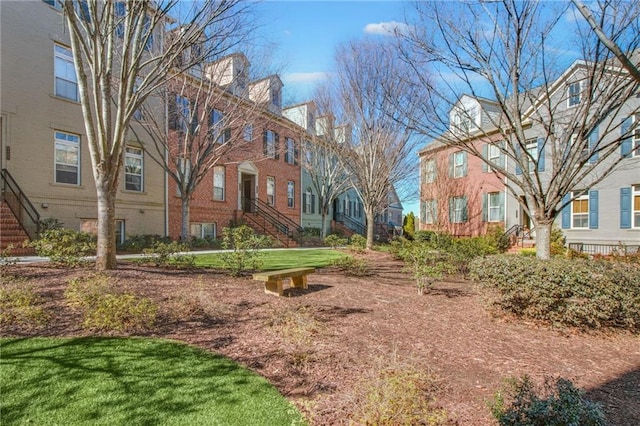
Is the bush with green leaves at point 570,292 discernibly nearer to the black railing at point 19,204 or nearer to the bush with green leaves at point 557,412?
the bush with green leaves at point 557,412

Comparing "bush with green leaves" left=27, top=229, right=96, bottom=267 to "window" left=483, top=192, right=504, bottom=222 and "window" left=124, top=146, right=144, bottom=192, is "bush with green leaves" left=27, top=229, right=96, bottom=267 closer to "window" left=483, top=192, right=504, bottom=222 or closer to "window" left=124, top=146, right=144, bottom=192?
"window" left=124, top=146, right=144, bottom=192

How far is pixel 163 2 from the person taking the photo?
20.2ft

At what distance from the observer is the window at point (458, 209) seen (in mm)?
22281

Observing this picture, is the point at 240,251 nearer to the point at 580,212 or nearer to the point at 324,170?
the point at 324,170

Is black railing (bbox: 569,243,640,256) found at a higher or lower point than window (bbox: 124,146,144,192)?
lower

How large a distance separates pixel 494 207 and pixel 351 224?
13.7 meters

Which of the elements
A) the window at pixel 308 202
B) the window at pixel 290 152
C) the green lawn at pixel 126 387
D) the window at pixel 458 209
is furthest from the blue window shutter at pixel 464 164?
the green lawn at pixel 126 387

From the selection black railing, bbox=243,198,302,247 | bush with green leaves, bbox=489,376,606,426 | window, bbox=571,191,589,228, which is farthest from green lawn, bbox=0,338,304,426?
window, bbox=571,191,589,228

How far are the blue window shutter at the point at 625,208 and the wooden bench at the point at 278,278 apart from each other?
15356 mm

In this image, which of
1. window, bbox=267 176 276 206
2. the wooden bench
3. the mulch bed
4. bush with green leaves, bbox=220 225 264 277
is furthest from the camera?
window, bbox=267 176 276 206

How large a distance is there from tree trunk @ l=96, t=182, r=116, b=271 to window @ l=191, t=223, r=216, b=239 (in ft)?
34.1

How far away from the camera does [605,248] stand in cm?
1579

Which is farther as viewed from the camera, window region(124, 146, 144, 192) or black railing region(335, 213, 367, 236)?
black railing region(335, 213, 367, 236)

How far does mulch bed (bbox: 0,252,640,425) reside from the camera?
330 cm
